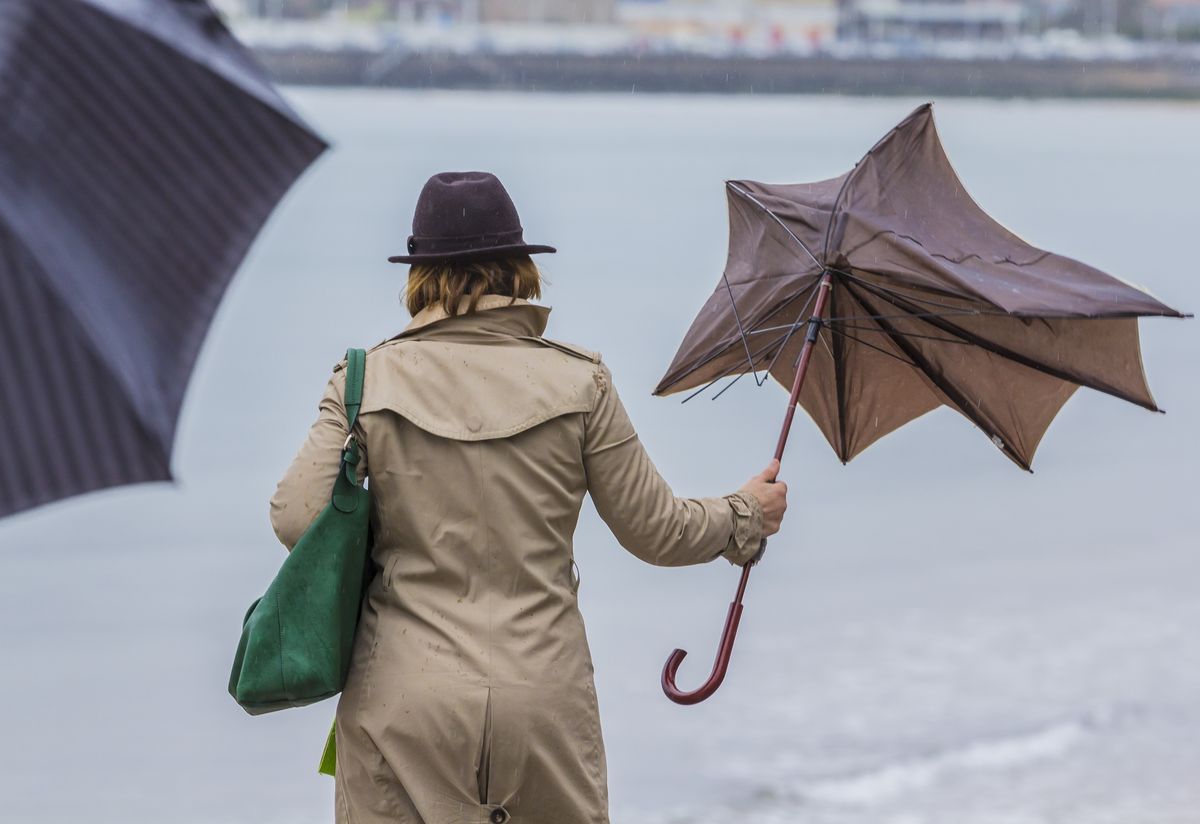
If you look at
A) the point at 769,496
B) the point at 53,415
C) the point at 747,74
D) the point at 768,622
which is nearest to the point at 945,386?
the point at 769,496

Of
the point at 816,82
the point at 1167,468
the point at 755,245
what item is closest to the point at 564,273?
the point at 1167,468

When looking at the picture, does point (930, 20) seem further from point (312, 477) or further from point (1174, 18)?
point (312, 477)

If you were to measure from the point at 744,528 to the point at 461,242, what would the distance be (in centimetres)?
56

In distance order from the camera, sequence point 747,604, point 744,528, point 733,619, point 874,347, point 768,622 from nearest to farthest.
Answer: point 744,528
point 733,619
point 874,347
point 768,622
point 747,604

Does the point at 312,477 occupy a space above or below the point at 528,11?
above

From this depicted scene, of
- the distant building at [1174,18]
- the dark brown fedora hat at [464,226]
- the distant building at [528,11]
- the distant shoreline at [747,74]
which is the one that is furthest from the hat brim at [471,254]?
the distant building at [1174,18]

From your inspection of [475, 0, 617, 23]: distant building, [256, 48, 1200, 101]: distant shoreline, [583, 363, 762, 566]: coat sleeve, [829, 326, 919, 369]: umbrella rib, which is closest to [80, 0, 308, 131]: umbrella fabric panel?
[583, 363, 762, 566]: coat sleeve

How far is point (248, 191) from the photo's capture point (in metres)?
2.15

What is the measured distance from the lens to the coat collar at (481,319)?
212 cm

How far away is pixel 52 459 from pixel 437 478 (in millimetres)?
459

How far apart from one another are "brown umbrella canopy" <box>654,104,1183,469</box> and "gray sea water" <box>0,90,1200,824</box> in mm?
2409

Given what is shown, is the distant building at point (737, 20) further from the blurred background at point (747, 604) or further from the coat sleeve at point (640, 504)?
the coat sleeve at point (640, 504)

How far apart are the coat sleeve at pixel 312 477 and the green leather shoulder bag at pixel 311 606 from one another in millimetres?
13

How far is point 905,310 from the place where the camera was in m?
2.60
